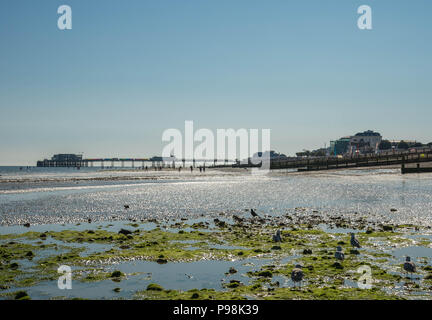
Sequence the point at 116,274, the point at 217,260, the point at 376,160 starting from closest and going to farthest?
the point at 116,274
the point at 217,260
the point at 376,160

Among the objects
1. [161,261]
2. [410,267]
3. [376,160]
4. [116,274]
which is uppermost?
[376,160]

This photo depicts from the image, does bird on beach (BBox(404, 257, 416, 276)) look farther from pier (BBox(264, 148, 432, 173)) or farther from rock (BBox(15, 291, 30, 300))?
pier (BBox(264, 148, 432, 173))

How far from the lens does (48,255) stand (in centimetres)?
1752

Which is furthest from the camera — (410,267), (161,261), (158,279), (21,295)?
(161,261)

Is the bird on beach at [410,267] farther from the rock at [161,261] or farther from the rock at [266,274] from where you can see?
the rock at [161,261]

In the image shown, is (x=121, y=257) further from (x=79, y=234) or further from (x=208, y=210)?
(x=208, y=210)

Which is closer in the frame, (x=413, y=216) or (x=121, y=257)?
(x=121, y=257)

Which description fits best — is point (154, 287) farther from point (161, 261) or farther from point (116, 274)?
point (161, 261)

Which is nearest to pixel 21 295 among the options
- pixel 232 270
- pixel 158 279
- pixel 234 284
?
pixel 158 279

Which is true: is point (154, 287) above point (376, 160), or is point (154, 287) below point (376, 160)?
below

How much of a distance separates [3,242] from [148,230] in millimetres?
7657

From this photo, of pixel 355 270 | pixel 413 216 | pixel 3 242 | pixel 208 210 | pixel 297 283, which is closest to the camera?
pixel 297 283
